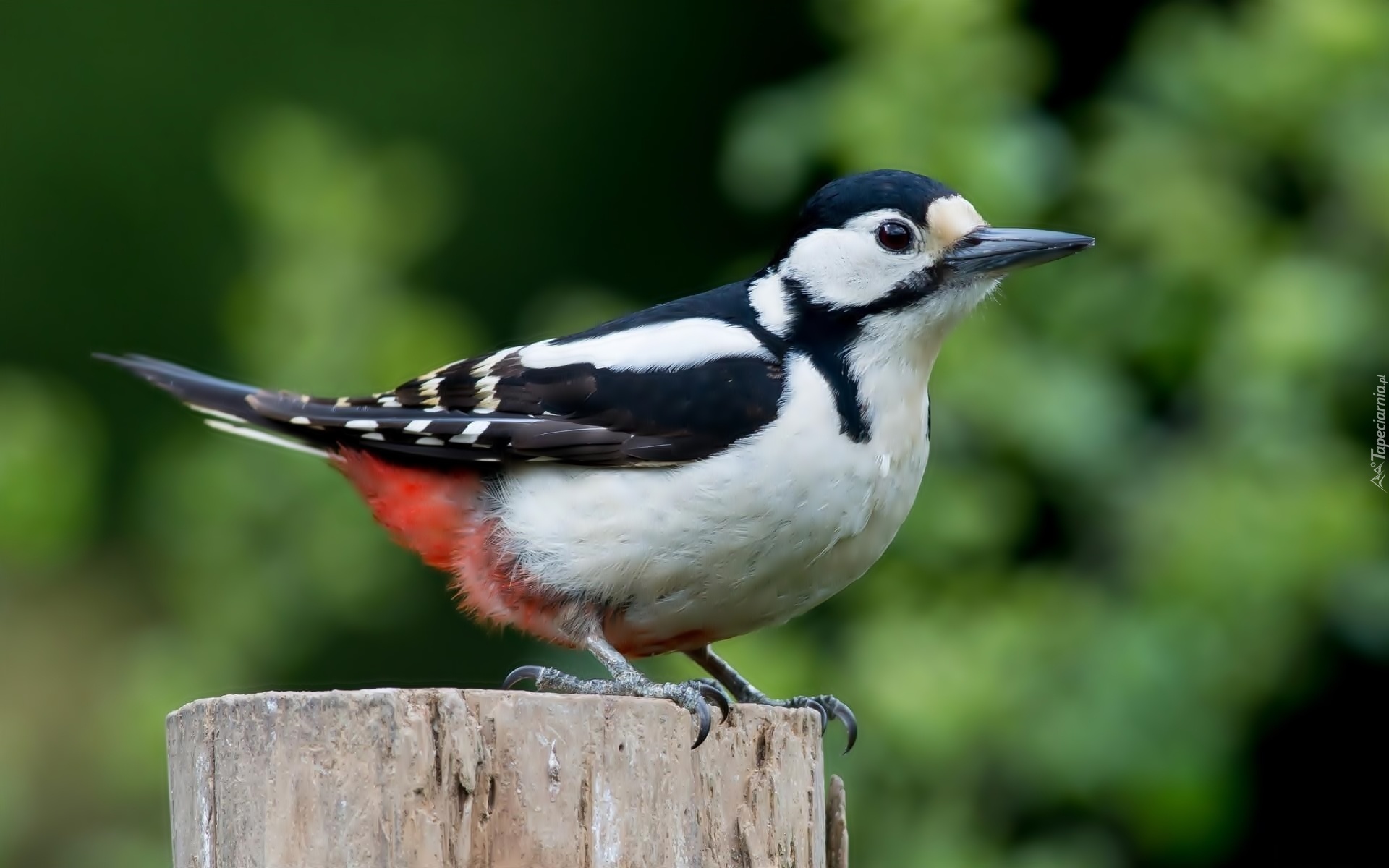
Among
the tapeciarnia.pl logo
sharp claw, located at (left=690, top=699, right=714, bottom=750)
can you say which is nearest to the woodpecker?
sharp claw, located at (left=690, top=699, right=714, bottom=750)

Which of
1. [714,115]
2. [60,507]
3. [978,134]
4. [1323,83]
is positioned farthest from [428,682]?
[1323,83]

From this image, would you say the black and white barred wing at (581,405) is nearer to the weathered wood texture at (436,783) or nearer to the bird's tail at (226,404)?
the bird's tail at (226,404)

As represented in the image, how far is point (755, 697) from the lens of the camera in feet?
11.9

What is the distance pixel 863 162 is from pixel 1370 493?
4.67ft

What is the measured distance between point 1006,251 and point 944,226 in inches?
5.0

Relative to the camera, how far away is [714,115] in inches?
252

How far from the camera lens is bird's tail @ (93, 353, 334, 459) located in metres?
3.55

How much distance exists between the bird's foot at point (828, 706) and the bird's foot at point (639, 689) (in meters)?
0.52

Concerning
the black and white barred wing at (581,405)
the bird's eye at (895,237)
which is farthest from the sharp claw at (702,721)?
the bird's eye at (895,237)

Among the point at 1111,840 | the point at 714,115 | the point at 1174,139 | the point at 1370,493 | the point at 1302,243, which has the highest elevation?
the point at 714,115

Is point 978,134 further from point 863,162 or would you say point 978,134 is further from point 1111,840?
point 1111,840

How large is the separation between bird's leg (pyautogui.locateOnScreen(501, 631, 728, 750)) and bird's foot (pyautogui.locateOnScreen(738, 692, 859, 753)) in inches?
19.2

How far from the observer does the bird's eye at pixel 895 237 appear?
3256 millimetres

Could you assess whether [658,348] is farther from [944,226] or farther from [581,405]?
[944,226]
